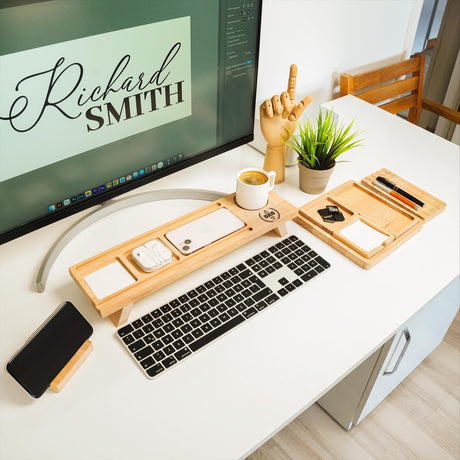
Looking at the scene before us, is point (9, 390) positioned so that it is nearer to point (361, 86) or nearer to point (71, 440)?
point (71, 440)

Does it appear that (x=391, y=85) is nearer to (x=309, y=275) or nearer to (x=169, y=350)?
(x=309, y=275)

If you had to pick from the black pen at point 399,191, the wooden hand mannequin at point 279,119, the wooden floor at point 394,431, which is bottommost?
the wooden floor at point 394,431

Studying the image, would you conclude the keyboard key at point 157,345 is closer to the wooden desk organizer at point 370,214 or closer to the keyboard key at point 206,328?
the keyboard key at point 206,328

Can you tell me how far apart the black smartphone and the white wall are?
110cm

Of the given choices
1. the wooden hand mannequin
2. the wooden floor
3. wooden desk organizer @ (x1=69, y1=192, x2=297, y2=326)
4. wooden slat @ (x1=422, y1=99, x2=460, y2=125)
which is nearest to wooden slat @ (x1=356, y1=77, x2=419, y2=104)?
wooden slat @ (x1=422, y1=99, x2=460, y2=125)

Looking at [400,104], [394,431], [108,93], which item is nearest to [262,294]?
[108,93]

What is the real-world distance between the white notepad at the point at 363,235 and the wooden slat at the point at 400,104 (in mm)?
1090

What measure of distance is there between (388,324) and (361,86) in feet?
4.02

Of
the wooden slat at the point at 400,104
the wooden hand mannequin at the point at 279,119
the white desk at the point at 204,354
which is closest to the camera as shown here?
the white desk at the point at 204,354

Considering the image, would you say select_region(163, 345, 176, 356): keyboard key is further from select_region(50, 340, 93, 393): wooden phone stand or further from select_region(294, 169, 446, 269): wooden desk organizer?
select_region(294, 169, 446, 269): wooden desk organizer

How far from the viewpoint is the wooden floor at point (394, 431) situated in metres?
1.45

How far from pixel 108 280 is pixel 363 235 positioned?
60 centimetres

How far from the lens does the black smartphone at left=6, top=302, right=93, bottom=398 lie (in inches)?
28.6

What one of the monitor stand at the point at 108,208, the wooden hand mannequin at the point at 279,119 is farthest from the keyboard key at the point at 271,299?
the wooden hand mannequin at the point at 279,119
